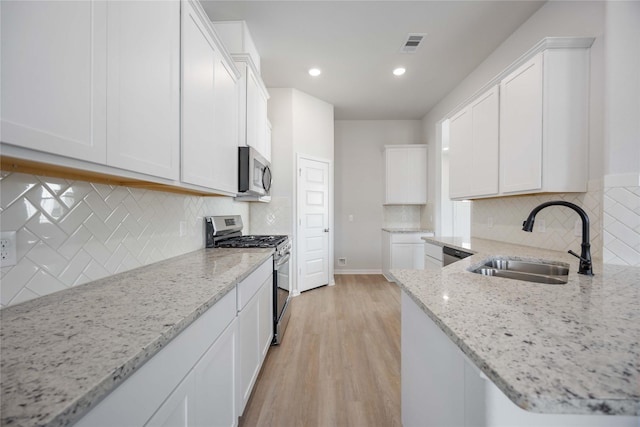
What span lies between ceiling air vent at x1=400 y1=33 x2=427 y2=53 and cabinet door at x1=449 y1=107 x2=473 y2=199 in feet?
2.78

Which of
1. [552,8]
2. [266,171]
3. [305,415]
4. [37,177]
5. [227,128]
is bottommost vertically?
[305,415]

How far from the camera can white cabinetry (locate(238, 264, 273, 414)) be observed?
1.38 metres

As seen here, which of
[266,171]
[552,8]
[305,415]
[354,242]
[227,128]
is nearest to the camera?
[305,415]

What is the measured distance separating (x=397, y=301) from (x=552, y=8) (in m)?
3.22

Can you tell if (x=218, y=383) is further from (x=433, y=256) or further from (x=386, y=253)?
(x=386, y=253)

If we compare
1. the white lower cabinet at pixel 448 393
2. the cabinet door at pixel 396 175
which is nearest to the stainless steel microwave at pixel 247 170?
the white lower cabinet at pixel 448 393

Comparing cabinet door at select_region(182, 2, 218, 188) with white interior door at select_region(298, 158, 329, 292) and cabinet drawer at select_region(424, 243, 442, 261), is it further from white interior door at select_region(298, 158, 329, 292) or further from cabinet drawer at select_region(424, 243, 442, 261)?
cabinet drawer at select_region(424, 243, 442, 261)

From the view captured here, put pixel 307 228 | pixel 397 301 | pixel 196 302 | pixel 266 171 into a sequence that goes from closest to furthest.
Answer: pixel 196 302, pixel 266 171, pixel 397 301, pixel 307 228

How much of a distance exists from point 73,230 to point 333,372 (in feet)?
5.83

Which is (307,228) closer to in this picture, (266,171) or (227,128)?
(266,171)

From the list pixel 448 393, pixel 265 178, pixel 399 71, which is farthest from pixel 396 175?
pixel 448 393

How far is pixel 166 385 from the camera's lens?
72cm

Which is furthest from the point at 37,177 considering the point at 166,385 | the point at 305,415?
the point at 305,415

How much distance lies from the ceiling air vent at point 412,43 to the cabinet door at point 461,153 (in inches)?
33.4
